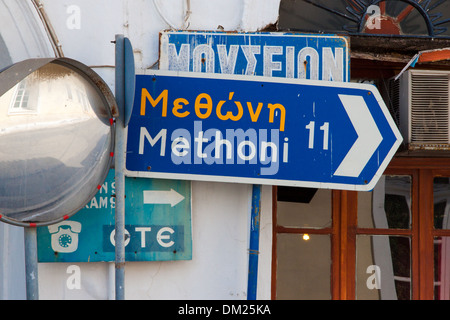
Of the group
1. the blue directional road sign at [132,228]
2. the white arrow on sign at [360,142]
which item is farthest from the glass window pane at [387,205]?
the blue directional road sign at [132,228]

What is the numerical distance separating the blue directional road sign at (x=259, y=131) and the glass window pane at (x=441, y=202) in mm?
1247

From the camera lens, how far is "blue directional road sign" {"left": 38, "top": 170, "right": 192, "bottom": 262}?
3732mm

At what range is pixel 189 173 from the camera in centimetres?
367

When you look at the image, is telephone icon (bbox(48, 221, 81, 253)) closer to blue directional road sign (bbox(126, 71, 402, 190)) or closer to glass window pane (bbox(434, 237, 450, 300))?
blue directional road sign (bbox(126, 71, 402, 190))

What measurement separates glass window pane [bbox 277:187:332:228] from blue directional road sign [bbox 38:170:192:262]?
102 centimetres

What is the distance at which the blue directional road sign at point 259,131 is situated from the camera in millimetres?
3674

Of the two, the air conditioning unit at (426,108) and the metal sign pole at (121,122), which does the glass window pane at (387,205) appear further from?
the metal sign pole at (121,122)

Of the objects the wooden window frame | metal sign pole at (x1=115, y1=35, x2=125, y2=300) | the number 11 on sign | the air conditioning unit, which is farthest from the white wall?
the air conditioning unit

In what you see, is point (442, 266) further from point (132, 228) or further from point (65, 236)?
point (65, 236)

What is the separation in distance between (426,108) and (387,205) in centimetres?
91

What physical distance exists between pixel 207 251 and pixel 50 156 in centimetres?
136

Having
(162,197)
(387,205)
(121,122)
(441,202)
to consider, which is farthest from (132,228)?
(441,202)
